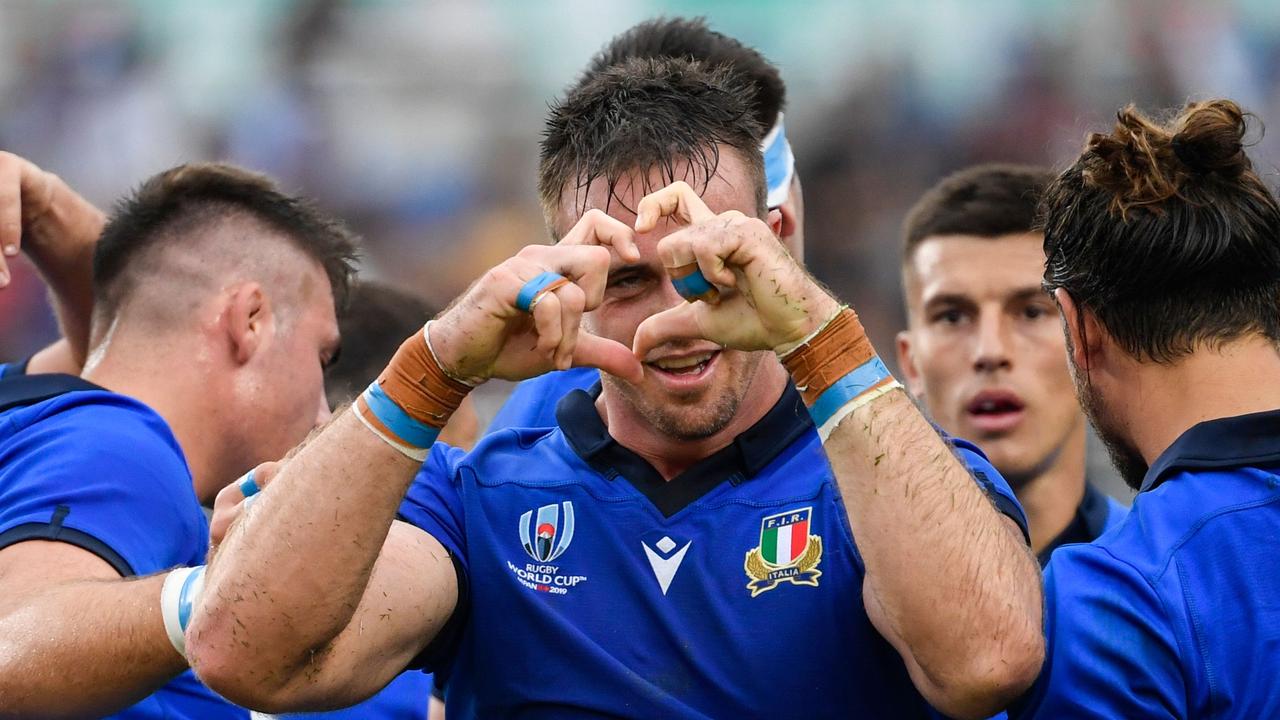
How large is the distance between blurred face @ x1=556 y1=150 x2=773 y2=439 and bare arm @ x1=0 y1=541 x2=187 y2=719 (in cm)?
97

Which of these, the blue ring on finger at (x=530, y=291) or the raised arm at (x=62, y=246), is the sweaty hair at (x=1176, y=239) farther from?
the raised arm at (x=62, y=246)

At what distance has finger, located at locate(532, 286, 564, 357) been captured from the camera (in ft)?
7.32

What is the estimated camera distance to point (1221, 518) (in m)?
2.33

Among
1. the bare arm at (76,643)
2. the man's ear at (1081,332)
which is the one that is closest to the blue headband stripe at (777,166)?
the man's ear at (1081,332)

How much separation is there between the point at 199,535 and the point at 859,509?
67.5 inches

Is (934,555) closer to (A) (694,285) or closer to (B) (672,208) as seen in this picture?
(A) (694,285)

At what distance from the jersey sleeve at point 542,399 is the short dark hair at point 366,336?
83 cm

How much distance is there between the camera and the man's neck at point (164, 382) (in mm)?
3736

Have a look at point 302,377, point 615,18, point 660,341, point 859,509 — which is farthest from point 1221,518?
point 615,18

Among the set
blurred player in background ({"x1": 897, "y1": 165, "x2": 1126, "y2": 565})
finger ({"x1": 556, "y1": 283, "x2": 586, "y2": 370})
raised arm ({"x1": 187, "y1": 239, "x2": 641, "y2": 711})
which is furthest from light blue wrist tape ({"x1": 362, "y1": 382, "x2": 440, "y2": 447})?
blurred player in background ({"x1": 897, "y1": 165, "x2": 1126, "y2": 565})

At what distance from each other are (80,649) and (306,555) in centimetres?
76

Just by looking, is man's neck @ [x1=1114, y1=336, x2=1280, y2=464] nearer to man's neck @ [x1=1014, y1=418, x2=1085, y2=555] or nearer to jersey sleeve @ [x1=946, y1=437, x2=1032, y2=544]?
jersey sleeve @ [x1=946, y1=437, x2=1032, y2=544]

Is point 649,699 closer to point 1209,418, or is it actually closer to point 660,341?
point 660,341

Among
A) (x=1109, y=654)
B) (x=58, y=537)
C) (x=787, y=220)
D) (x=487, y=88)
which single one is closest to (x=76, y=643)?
(x=58, y=537)
